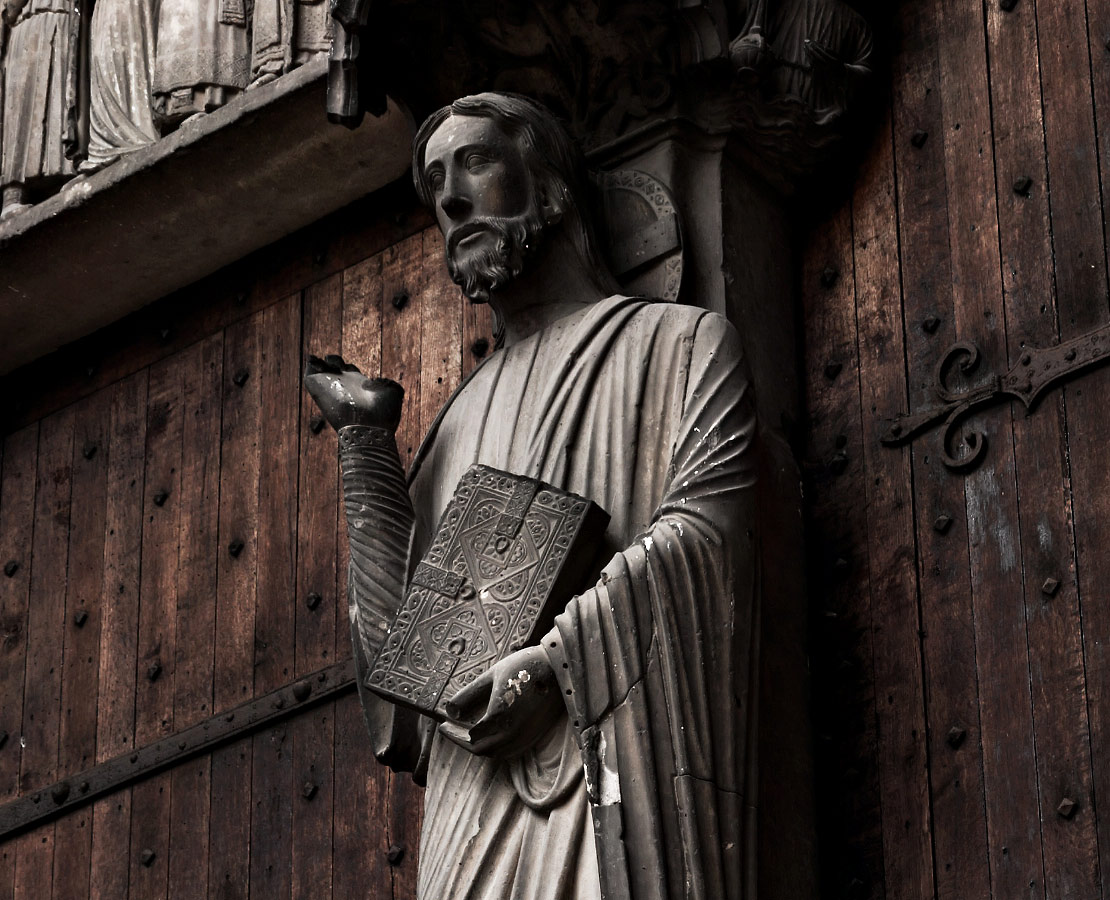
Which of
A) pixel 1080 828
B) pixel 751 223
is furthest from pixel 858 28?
pixel 1080 828

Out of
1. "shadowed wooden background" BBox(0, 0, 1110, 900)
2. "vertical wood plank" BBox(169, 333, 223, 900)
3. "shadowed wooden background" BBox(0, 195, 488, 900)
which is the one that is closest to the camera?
"shadowed wooden background" BBox(0, 0, 1110, 900)

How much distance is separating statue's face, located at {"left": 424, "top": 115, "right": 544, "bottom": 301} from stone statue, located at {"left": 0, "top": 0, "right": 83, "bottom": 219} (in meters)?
2.00

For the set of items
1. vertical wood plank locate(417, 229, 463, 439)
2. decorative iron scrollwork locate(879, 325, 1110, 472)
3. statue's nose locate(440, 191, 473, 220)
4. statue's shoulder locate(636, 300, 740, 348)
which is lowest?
decorative iron scrollwork locate(879, 325, 1110, 472)

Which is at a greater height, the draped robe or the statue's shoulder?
the statue's shoulder

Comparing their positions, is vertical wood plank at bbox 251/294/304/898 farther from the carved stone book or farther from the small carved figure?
the small carved figure

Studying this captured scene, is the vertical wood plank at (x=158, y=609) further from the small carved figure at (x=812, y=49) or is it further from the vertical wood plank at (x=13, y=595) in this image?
the small carved figure at (x=812, y=49)

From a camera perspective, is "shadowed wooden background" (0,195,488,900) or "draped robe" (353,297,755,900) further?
"shadowed wooden background" (0,195,488,900)

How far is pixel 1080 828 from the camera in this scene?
4758 millimetres

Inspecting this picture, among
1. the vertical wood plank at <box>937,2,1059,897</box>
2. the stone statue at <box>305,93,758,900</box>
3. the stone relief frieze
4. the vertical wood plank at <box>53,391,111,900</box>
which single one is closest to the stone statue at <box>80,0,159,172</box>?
the stone relief frieze

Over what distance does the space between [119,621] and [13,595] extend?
0.51 meters

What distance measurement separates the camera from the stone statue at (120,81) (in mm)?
7039

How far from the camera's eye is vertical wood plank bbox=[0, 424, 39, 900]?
23.0 ft

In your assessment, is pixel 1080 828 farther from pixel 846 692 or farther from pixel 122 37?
pixel 122 37

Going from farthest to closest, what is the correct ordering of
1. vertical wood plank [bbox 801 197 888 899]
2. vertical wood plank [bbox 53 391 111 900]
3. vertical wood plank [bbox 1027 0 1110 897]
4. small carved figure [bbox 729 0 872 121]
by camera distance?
vertical wood plank [bbox 53 391 111 900]
small carved figure [bbox 729 0 872 121]
vertical wood plank [bbox 801 197 888 899]
vertical wood plank [bbox 1027 0 1110 897]
